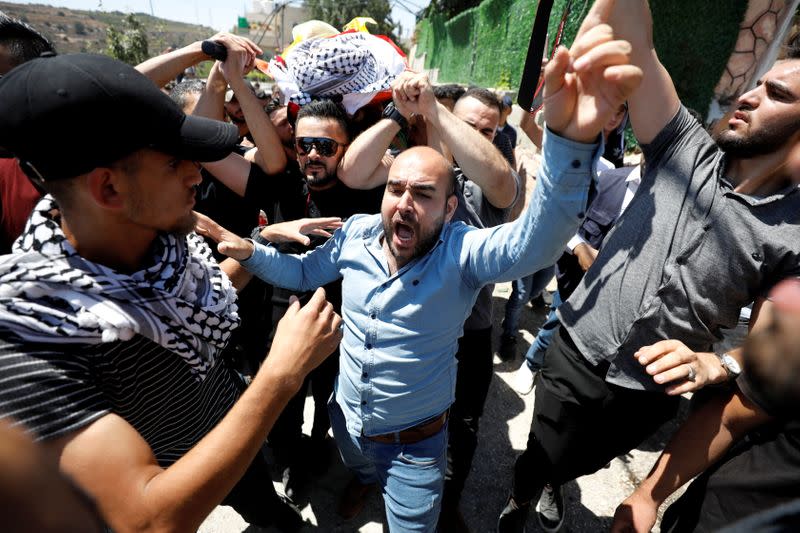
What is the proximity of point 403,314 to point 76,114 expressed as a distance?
48.9 inches

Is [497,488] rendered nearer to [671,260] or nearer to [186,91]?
[671,260]

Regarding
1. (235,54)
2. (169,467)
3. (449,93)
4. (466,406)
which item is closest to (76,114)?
(169,467)

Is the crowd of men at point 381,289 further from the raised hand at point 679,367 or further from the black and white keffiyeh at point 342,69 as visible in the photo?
the black and white keffiyeh at point 342,69

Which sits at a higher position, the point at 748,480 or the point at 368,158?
the point at 368,158

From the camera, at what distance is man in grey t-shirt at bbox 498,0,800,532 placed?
1.46 metres

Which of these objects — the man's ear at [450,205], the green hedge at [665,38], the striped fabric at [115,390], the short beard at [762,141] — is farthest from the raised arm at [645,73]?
the green hedge at [665,38]

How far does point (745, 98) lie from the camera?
5.34 ft

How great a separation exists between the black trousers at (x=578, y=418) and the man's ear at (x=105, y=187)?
1997 millimetres

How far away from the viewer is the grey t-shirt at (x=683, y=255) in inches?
56.9

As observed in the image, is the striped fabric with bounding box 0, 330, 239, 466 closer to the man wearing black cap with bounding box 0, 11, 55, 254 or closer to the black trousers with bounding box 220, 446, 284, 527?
the black trousers with bounding box 220, 446, 284, 527

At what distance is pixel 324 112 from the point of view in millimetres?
2242

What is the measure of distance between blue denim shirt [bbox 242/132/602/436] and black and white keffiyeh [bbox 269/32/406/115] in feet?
3.14

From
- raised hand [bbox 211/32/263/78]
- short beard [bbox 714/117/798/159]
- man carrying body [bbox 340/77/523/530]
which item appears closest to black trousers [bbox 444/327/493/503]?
man carrying body [bbox 340/77/523/530]

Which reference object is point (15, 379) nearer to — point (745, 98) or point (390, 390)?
point (390, 390)
